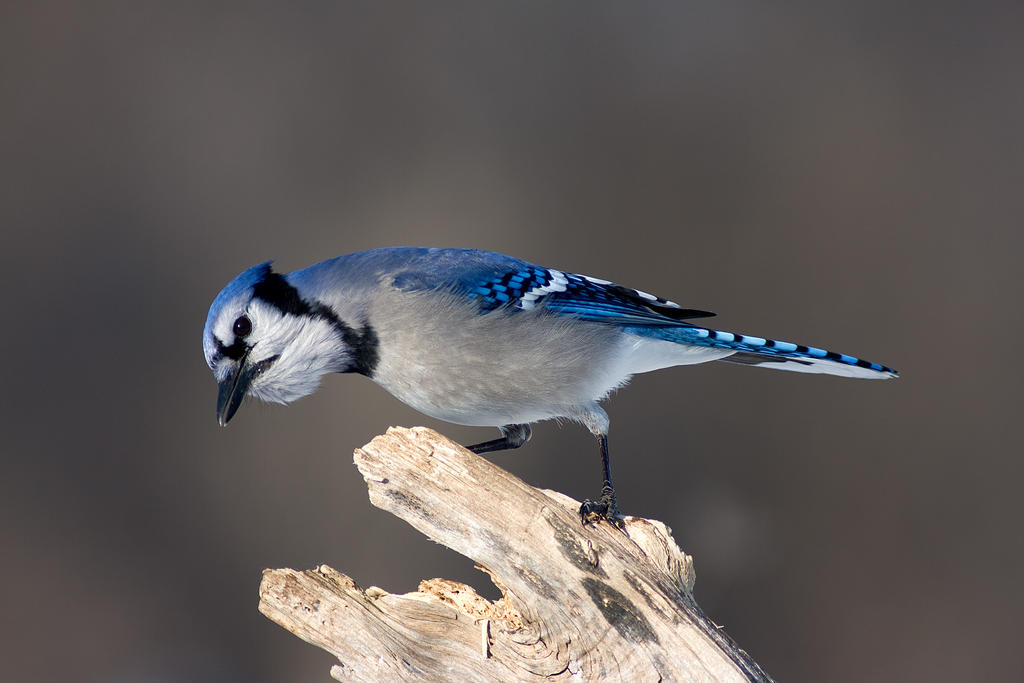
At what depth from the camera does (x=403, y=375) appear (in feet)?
5.94

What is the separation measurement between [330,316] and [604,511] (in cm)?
71

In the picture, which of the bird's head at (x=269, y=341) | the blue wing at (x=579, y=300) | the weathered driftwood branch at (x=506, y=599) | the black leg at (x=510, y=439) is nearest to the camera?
the weathered driftwood branch at (x=506, y=599)

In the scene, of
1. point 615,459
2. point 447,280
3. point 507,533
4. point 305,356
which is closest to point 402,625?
point 507,533

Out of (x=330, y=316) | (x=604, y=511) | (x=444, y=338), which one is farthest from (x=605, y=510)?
(x=330, y=316)

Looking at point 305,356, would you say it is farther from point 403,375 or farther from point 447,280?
point 447,280

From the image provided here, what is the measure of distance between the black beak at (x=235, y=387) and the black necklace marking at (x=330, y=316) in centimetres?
14

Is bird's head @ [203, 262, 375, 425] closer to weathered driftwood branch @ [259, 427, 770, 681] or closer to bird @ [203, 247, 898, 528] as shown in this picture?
bird @ [203, 247, 898, 528]

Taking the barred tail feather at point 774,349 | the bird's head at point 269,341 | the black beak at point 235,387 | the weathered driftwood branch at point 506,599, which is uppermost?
the barred tail feather at point 774,349

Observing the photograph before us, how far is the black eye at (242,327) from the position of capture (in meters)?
1.78

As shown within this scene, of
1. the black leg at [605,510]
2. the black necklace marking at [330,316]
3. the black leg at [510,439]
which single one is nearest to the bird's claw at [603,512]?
the black leg at [605,510]

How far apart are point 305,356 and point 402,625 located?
59 cm

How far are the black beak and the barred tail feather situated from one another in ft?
2.82

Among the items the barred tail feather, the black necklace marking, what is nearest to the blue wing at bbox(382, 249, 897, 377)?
the barred tail feather

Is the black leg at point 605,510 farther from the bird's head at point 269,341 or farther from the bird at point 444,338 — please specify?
the bird's head at point 269,341
